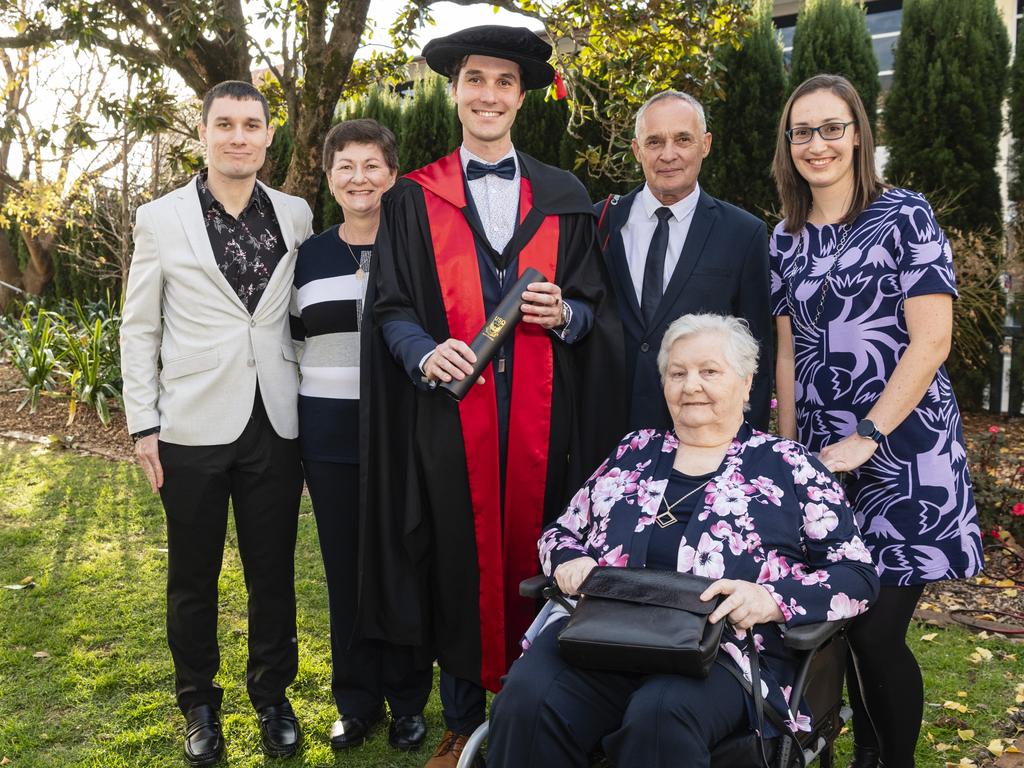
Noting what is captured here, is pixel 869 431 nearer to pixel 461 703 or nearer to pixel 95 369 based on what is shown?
pixel 461 703

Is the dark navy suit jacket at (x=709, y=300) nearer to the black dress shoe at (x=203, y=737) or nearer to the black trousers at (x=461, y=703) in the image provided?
the black trousers at (x=461, y=703)

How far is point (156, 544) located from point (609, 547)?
3.82 m

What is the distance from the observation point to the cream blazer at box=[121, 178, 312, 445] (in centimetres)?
280

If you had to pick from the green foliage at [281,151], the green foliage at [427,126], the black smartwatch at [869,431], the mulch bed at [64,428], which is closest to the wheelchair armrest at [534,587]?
the black smartwatch at [869,431]

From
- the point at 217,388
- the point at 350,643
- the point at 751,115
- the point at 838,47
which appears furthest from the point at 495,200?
the point at 838,47

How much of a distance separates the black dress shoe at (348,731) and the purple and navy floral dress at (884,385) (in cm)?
175

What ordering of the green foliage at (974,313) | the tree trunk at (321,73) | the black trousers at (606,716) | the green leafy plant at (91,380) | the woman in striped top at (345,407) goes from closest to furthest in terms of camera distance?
the black trousers at (606,716) → the woman in striped top at (345,407) → the tree trunk at (321,73) → the green foliage at (974,313) → the green leafy plant at (91,380)

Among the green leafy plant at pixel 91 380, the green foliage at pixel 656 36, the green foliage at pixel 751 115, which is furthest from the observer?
the green leafy plant at pixel 91 380

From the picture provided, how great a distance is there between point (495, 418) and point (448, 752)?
3.48ft

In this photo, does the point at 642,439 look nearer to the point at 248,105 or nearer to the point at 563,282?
the point at 563,282

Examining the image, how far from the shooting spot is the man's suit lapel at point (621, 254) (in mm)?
2880

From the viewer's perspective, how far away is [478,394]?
2725 mm

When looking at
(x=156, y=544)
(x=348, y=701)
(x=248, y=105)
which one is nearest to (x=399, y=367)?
(x=248, y=105)

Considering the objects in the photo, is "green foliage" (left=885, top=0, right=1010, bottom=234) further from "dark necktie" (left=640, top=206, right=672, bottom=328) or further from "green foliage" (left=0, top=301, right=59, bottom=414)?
"green foliage" (left=0, top=301, right=59, bottom=414)
